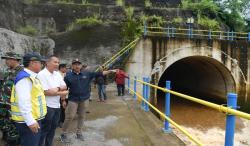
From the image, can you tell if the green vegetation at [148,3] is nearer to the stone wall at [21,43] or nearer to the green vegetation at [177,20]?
the green vegetation at [177,20]

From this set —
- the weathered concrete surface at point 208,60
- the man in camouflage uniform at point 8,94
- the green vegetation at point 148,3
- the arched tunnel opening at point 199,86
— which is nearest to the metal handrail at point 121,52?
the weathered concrete surface at point 208,60

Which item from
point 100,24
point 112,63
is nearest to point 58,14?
point 100,24

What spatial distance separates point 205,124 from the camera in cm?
1362

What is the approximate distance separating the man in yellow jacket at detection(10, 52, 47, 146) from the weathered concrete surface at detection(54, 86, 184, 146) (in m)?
1.88

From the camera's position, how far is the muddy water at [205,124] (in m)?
11.4

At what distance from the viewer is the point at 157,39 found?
15492 millimetres

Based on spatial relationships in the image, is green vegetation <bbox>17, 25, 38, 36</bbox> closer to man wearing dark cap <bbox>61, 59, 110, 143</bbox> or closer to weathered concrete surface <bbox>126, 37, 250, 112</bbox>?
weathered concrete surface <bbox>126, 37, 250, 112</bbox>

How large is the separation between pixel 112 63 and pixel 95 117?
290 inches

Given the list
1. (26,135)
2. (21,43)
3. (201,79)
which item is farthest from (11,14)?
(26,135)

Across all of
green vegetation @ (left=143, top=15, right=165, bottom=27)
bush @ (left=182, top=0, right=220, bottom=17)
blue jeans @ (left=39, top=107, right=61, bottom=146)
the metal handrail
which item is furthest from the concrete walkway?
bush @ (left=182, top=0, right=220, bottom=17)

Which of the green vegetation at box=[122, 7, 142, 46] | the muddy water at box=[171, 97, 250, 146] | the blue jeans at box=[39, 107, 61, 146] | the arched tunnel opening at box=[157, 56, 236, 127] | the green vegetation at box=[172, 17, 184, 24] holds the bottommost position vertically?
the muddy water at box=[171, 97, 250, 146]

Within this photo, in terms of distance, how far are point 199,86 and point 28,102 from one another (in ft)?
66.9

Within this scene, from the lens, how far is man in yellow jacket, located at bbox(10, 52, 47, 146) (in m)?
3.08

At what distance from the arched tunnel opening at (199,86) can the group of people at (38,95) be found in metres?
9.23
